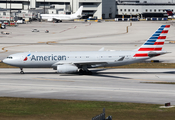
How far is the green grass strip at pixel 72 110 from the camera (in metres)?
28.2

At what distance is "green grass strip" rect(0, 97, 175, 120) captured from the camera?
2815 centimetres

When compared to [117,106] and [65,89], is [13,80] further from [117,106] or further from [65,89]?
[117,106]

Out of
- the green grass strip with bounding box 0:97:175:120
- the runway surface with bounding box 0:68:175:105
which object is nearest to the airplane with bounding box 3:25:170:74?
the runway surface with bounding box 0:68:175:105

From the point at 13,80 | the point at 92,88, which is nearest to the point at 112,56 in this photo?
the point at 92,88

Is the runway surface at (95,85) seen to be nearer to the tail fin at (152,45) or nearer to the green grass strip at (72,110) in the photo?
the green grass strip at (72,110)

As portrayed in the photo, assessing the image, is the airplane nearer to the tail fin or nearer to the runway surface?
the tail fin

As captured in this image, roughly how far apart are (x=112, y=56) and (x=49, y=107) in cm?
2335

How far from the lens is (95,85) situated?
1750 inches

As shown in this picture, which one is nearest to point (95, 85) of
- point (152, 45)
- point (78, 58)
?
point (78, 58)

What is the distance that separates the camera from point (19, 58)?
53750mm

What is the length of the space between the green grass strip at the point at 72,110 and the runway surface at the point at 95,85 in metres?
2.51

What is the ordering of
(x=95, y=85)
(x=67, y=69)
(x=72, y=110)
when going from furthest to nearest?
(x=67, y=69), (x=95, y=85), (x=72, y=110)

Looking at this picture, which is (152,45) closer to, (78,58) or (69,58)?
(78,58)

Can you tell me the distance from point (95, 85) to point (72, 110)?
13804mm
